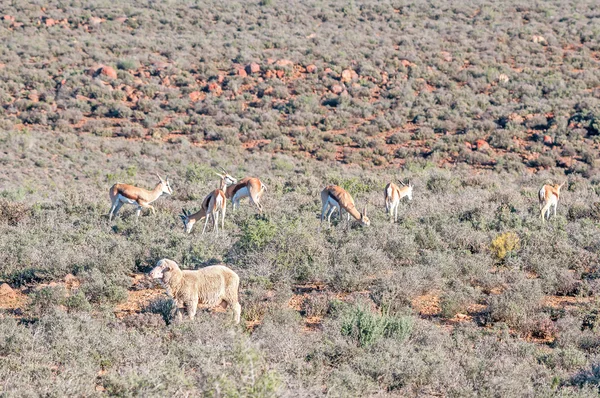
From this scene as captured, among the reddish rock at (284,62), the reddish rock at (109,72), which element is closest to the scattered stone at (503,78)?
the reddish rock at (284,62)

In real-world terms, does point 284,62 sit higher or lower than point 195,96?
higher

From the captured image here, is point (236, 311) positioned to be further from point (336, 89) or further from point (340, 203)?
point (336, 89)

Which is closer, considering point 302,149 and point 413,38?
point 302,149

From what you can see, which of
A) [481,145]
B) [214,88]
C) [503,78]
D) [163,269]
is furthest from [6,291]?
[503,78]

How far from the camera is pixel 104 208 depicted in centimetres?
1652

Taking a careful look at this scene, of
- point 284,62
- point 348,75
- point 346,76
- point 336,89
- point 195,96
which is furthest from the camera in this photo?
point 284,62

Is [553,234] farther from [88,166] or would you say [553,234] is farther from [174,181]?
[88,166]

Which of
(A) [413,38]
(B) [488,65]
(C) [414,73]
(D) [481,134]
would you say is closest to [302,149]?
(D) [481,134]

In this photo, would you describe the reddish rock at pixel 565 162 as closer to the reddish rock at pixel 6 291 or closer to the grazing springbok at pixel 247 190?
the grazing springbok at pixel 247 190

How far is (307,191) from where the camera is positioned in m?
19.7

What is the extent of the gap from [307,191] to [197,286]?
37.8ft

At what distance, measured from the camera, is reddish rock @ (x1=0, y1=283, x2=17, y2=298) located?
9914 mm

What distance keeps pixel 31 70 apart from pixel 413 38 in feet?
80.3

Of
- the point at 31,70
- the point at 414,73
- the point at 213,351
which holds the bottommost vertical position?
the point at 31,70
